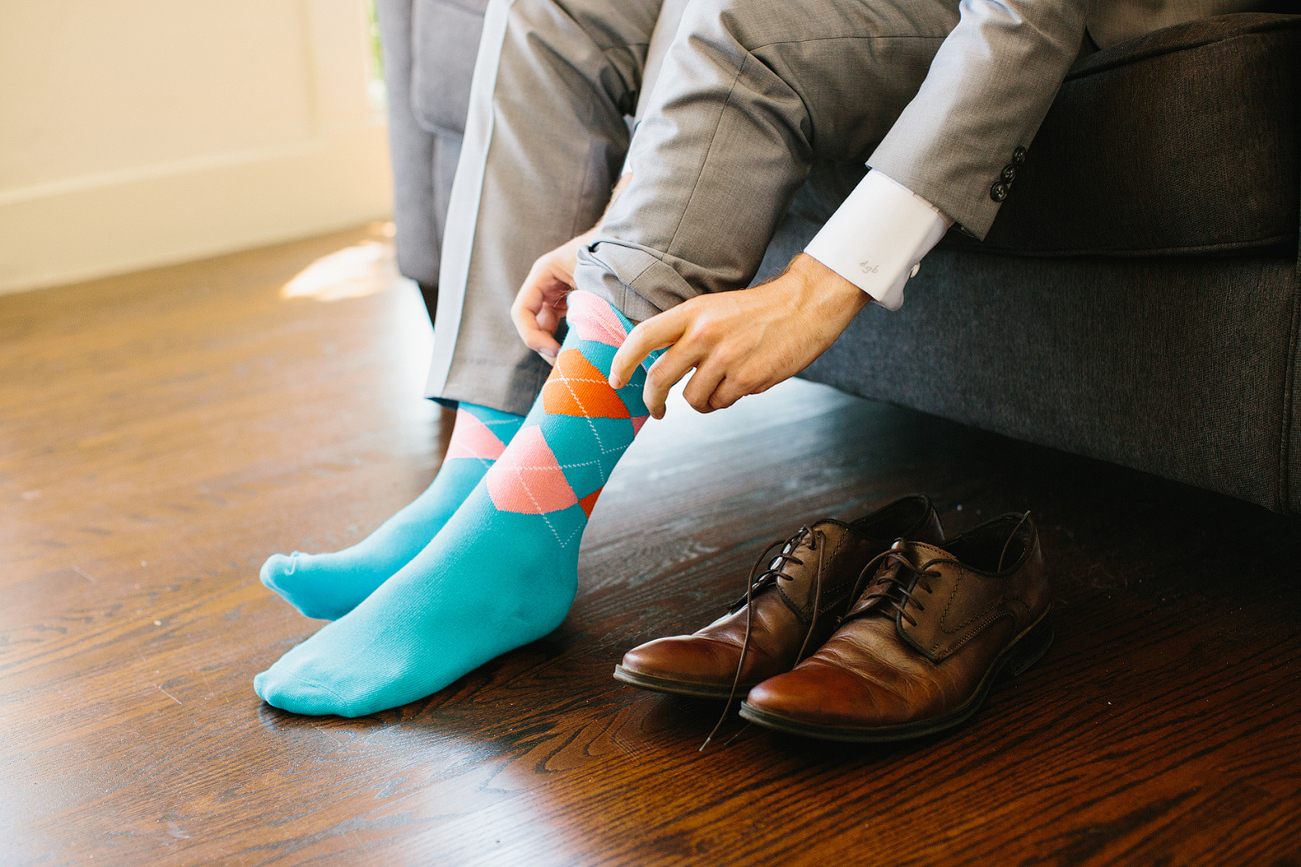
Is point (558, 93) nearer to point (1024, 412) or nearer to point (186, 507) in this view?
point (1024, 412)

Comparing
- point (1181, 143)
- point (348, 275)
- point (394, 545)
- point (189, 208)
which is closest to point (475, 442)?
point (394, 545)

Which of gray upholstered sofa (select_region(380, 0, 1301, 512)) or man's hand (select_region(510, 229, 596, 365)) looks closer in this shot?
gray upholstered sofa (select_region(380, 0, 1301, 512))

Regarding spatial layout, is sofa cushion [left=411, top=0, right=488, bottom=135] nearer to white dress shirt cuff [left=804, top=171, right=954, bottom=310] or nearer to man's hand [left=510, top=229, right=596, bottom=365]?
man's hand [left=510, top=229, right=596, bottom=365]

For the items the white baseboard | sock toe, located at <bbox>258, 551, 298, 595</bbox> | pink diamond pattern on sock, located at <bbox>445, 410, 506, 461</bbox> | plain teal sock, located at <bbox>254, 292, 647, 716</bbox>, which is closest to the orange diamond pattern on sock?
plain teal sock, located at <bbox>254, 292, 647, 716</bbox>

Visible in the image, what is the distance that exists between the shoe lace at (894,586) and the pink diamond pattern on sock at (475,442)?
31 cm

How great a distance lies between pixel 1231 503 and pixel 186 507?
1.05m

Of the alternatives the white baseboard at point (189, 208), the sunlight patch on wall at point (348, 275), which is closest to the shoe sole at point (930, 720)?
the sunlight patch on wall at point (348, 275)

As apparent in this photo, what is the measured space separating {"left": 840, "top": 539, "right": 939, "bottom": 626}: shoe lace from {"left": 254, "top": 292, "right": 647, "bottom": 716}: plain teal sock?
0.19m

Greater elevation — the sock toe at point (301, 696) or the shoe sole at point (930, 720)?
the shoe sole at point (930, 720)

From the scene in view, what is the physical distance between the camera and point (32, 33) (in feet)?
6.52

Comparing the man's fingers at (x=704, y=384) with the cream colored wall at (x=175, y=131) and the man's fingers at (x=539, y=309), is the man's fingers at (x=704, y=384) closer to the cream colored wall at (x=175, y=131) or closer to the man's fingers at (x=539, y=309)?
the man's fingers at (x=539, y=309)

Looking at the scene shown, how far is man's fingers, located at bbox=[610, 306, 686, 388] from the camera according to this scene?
63 centimetres

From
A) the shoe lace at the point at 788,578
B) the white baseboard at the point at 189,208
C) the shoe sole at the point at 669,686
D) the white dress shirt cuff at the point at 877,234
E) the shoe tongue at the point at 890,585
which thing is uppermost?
the white dress shirt cuff at the point at 877,234

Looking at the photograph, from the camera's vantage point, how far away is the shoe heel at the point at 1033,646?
710 millimetres
